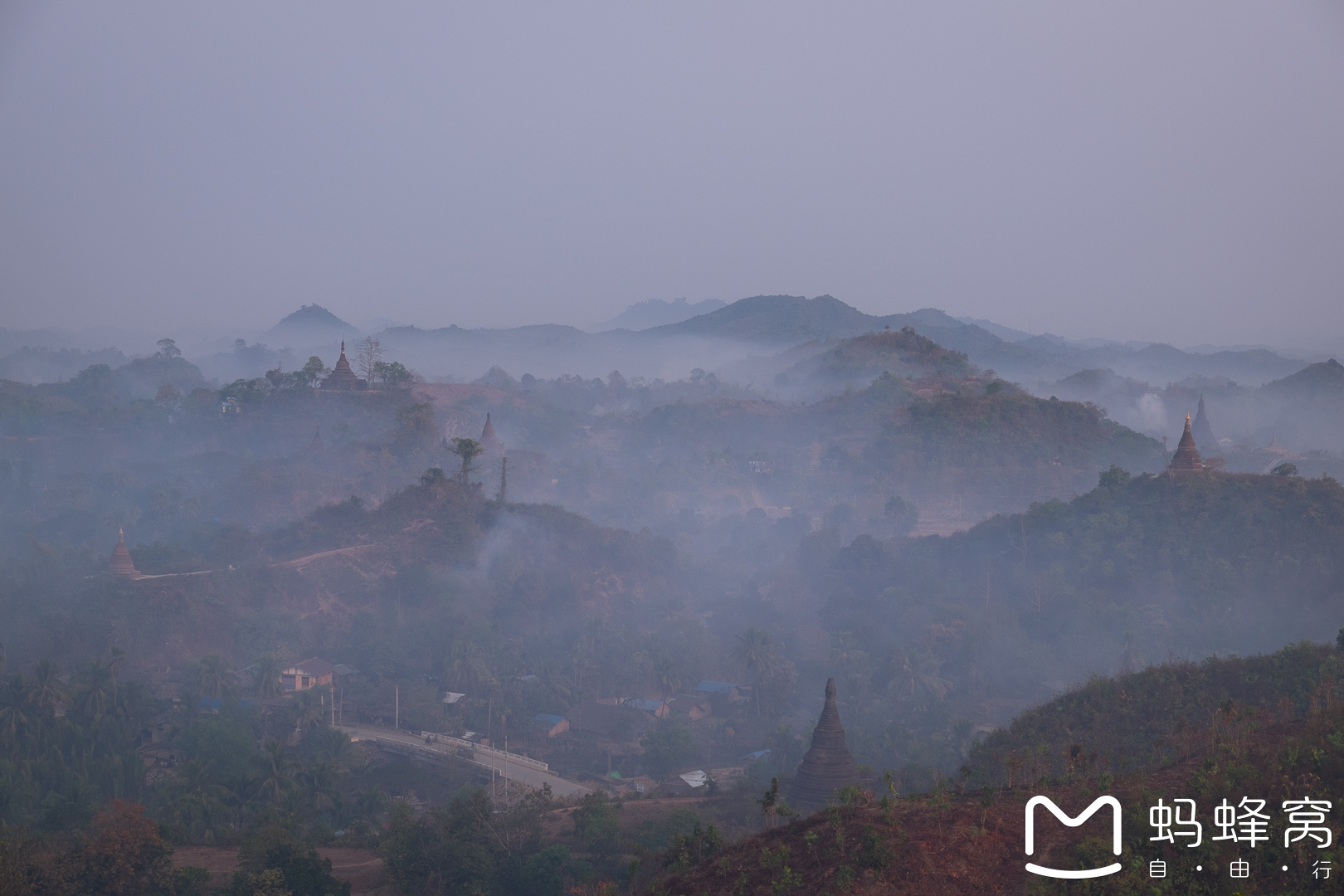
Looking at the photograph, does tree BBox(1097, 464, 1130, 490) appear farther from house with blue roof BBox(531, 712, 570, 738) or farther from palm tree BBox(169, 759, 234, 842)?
palm tree BBox(169, 759, 234, 842)

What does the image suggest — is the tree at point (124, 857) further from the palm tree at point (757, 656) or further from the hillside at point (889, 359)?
the hillside at point (889, 359)

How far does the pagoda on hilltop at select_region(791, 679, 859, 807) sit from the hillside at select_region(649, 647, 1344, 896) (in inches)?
465

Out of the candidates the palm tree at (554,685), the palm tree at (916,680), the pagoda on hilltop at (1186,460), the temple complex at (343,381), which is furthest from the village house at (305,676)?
the temple complex at (343,381)

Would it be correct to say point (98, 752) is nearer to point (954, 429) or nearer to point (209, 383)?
point (954, 429)

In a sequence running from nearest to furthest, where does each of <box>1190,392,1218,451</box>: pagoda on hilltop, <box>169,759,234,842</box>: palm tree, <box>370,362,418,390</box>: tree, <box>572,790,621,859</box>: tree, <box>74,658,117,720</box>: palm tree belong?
<box>572,790,621,859</box>: tree, <box>169,759,234,842</box>: palm tree, <box>74,658,117,720</box>: palm tree, <box>1190,392,1218,451</box>: pagoda on hilltop, <box>370,362,418,390</box>: tree

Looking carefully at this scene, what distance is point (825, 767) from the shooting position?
2916cm

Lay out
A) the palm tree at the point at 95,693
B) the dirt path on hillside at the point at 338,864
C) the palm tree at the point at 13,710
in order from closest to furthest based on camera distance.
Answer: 1. the dirt path on hillside at the point at 338,864
2. the palm tree at the point at 13,710
3. the palm tree at the point at 95,693

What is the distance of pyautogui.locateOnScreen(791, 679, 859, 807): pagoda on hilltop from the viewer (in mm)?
28938

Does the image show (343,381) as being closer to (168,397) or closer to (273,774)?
(168,397)

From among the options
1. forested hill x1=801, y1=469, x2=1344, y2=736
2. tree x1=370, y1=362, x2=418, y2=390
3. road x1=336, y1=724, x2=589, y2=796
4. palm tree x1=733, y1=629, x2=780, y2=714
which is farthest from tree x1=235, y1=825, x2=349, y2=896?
tree x1=370, y1=362, x2=418, y2=390

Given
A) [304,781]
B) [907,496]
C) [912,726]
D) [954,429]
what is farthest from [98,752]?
[954,429]

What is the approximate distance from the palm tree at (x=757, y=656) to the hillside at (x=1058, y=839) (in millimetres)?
26827

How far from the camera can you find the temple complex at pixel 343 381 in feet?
294

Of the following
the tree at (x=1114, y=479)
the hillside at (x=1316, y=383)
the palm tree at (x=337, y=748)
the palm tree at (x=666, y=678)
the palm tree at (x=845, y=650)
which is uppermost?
the hillside at (x=1316, y=383)
